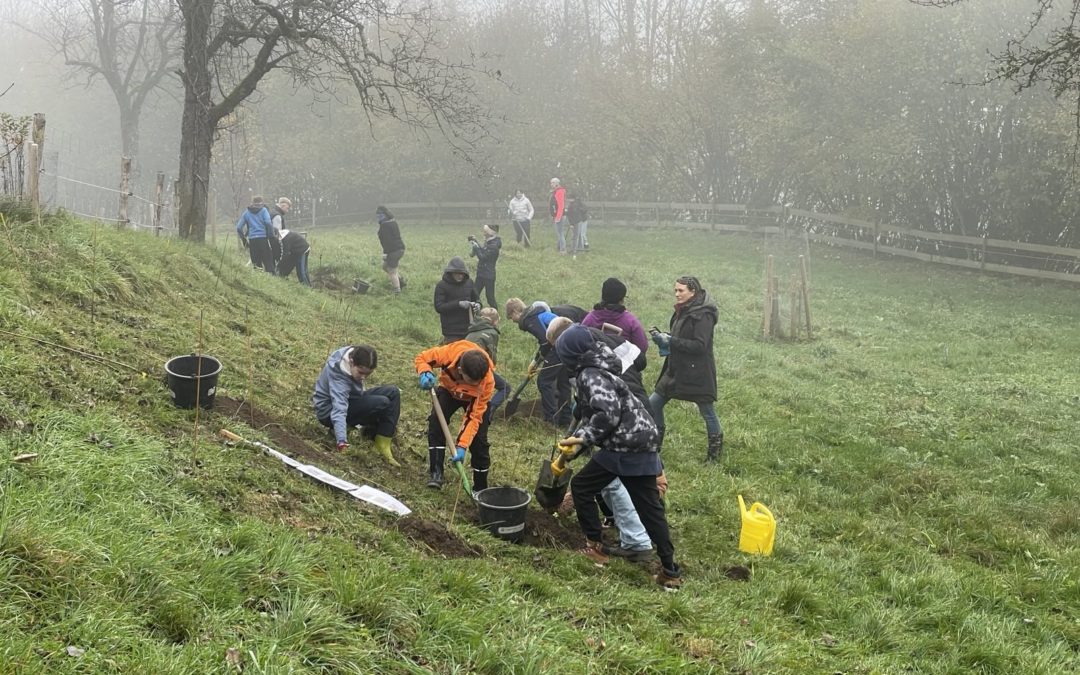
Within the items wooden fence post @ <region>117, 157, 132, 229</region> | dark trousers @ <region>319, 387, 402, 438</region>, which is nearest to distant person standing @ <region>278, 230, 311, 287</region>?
wooden fence post @ <region>117, 157, 132, 229</region>

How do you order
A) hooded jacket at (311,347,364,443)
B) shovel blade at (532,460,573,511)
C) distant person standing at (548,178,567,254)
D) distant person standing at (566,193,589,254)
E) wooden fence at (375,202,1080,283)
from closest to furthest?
shovel blade at (532,460,573,511)
hooded jacket at (311,347,364,443)
wooden fence at (375,202,1080,283)
distant person standing at (566,193,589,254)
distant person standing at (548,178,567,254)

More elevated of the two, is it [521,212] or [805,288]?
[521,212]

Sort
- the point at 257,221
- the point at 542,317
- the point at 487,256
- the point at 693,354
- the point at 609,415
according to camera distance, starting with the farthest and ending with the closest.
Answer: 1. the point at 257,221
2. the point at 487,256
3. the point at 542,317
4. the point at 693,354
5. the point at 609,415

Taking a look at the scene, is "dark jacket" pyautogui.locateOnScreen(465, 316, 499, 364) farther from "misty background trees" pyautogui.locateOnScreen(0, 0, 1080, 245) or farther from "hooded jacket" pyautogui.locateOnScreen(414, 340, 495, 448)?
"misty background trees" pyautogui.locateOnScreen(0, 0, 1080, 245)

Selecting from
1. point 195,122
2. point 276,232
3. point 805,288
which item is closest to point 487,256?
point 276,232

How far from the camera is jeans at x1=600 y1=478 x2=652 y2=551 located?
525 centimetres

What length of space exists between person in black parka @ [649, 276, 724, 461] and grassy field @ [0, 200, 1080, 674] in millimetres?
725

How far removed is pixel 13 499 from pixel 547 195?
28371 millimetres

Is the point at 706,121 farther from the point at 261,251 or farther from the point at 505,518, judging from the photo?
the point at 505,518

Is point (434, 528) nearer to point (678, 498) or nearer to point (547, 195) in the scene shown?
point (678, 498)

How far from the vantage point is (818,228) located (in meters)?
24.7

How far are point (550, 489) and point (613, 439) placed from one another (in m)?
1.00

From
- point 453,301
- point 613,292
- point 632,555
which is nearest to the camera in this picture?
point 632,555

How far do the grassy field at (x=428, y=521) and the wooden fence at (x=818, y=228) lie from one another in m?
7.21
